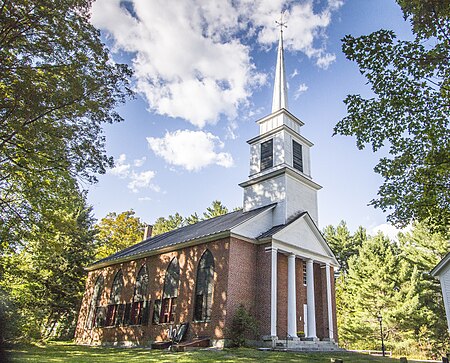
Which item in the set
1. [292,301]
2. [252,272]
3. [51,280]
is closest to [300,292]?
[292,301]

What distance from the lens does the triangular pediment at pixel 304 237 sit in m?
19.7

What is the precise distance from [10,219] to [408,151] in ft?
44.8

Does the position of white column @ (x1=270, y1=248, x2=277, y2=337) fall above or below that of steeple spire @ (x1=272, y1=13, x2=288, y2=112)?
below

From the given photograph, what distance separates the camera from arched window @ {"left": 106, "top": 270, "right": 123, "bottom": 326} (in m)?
24.0

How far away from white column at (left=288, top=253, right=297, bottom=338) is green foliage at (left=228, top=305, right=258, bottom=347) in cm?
221

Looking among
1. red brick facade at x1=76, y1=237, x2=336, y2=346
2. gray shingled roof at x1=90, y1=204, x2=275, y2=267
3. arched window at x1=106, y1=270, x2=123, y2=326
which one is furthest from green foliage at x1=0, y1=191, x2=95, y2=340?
red brick facade at x1=76, y1=237, x2=336, y2=346

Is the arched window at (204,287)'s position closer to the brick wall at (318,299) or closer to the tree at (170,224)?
the brick wall at (318,299)

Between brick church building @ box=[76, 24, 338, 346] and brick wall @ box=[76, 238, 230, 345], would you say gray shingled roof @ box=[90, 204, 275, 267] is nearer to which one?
brick church building @ box=[76, 24, 338, 346]

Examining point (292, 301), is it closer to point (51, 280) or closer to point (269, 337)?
point (269, 337)

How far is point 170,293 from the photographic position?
20469mm

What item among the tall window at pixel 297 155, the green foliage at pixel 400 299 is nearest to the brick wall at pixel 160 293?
the tall window at pixel 297 155

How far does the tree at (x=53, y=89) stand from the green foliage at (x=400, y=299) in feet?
83.2

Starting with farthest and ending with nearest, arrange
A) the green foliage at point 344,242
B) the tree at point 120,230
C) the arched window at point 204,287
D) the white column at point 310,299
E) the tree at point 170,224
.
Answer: the tree at point 170,224 < the green foliage at point 344,242 < the tree at point 120,230 < the white column at point 310,299 < the arched window at point 204,287

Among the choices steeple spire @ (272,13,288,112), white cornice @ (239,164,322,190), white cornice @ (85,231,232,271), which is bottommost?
white cornice @ (85,231,232,271)
